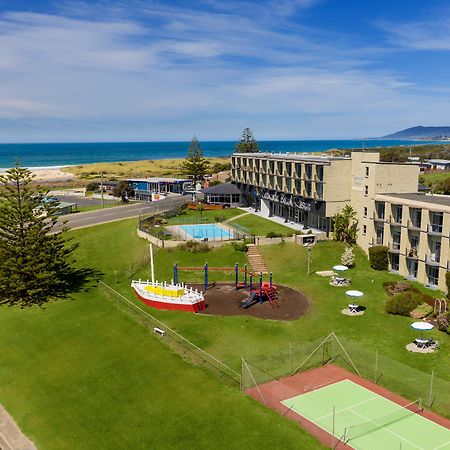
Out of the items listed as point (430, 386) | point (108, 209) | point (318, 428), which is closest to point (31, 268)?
point (318, 428)

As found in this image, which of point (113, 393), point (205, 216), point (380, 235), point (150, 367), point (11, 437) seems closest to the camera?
point (11, 437)

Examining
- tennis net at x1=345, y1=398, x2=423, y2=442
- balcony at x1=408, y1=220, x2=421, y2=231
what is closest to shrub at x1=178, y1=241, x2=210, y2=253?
balcony at x1=408, y1=220, x2=421, y2=231

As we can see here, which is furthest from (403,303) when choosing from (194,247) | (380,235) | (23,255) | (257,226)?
(23,255)

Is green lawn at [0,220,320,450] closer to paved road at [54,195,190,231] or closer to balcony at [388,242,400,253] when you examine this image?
balcony at [388,242,400,253]

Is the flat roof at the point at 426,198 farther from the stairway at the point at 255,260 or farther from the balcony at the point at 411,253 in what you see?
the stairway at the point at 255,260

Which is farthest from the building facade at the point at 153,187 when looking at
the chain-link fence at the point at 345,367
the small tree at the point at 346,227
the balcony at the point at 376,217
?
the chain-link fence at the point at 345,367

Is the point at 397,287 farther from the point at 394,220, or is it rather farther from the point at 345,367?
the point at 345,367
